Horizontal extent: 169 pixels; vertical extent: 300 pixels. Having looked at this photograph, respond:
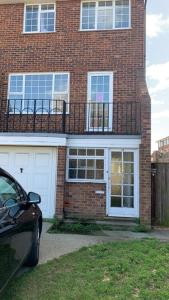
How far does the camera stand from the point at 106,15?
12336mm

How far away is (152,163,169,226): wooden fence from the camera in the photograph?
989 centimetres

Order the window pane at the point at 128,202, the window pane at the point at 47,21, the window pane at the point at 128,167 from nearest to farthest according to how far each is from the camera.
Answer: the window pane at the point at 128,202
the window pane at the point at 128,167
the window pane at the point at 47,21

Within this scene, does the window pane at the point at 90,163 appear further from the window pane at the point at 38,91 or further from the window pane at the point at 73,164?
the window pane at the point at 38,91

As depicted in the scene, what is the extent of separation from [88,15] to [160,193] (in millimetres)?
7040

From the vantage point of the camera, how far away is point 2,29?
A: 42.2 ft

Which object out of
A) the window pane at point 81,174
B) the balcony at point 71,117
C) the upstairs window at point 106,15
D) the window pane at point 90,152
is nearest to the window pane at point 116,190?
the window pane at point 81,174

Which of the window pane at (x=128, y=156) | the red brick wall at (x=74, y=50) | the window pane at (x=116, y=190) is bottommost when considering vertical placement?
the window pane at (x=116, y=190)

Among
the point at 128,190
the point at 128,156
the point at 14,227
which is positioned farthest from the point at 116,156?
the point at 14,227

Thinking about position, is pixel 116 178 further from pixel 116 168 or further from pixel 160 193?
pixel 160 193

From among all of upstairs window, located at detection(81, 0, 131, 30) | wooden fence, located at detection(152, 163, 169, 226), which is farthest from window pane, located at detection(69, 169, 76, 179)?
upstairs window, located at detection(81, 0, 131, 30)

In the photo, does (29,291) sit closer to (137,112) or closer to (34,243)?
(34,243)

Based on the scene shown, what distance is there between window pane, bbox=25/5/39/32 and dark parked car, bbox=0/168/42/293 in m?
9.39

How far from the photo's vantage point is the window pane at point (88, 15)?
40.7ft

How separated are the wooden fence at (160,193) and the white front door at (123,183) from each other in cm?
54
